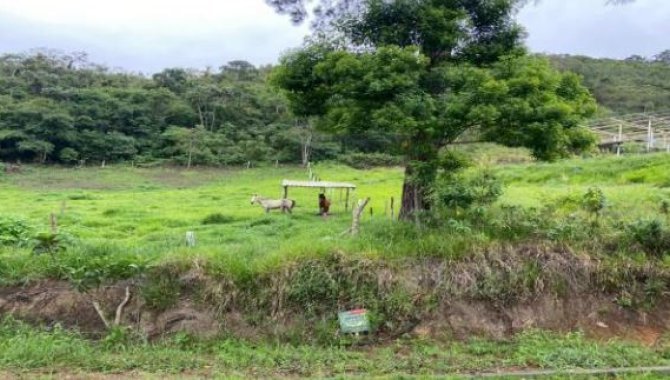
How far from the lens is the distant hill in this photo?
41.8m

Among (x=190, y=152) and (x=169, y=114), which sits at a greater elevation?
(x=169, y=114)

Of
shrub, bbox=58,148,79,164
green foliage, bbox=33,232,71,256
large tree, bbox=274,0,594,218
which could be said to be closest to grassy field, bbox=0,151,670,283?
green foliage, bbox=33,232,71,256

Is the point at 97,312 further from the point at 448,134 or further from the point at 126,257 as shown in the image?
the point at 448,134

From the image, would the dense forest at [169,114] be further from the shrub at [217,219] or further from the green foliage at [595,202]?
the green foliage at [595,202]

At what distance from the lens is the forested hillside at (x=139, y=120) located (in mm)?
47344

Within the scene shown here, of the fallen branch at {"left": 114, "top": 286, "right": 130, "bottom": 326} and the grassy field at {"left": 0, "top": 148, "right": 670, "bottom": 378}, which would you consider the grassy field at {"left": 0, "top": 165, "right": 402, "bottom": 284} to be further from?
the fallen branch at {"left": 114, "top": 286, "right": 130, "bottom": 326}

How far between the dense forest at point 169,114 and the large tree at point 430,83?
33.7 meters

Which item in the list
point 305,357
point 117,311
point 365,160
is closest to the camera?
point 305,357

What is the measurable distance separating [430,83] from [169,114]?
4889cm

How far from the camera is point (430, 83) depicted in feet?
29.3

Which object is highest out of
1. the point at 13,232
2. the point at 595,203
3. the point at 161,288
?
the point at 595,203

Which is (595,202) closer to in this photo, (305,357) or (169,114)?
→ (305,357)

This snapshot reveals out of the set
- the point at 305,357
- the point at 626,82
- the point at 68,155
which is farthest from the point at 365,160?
the point at 305,357

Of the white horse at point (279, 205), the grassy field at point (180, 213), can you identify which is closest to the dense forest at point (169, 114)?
the grassy field at point (180, 213)
